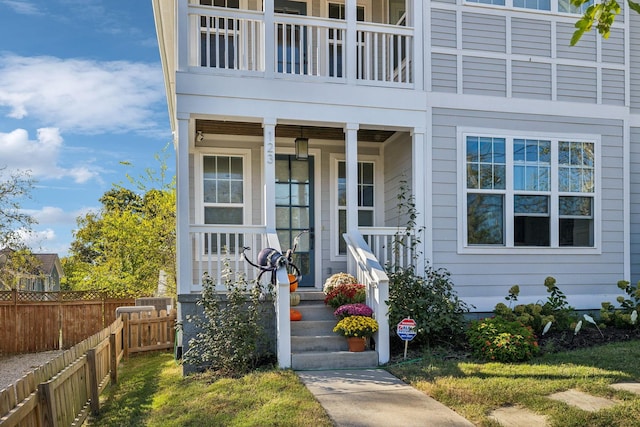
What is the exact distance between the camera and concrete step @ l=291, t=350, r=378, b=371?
623 cm

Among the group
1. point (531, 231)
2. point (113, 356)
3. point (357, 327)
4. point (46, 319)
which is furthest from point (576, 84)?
point (46, 319)

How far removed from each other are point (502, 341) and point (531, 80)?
4451mm

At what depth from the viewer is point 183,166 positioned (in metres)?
7.12

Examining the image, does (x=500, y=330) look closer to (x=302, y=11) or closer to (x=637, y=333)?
(x=637, y=333)

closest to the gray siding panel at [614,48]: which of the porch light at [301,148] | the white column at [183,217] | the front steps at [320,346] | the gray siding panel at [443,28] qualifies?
the gray siding panel at [443,28]

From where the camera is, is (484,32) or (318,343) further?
(484,32)

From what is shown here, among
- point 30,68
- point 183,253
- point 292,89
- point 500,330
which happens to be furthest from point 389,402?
point 30,68

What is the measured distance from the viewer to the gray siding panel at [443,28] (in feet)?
27.1

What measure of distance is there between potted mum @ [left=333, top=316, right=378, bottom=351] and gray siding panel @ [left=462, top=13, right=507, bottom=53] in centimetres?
460

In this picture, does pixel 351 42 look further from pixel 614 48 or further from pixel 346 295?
pixel 614 48

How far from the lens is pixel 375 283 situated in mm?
6746

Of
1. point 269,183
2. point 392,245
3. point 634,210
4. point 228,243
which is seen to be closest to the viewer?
point 228,243

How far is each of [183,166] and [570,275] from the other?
6.12m

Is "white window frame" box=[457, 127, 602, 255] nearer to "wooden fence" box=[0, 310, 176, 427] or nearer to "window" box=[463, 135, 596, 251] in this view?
"window" box=[463, 135, 596, 251]
